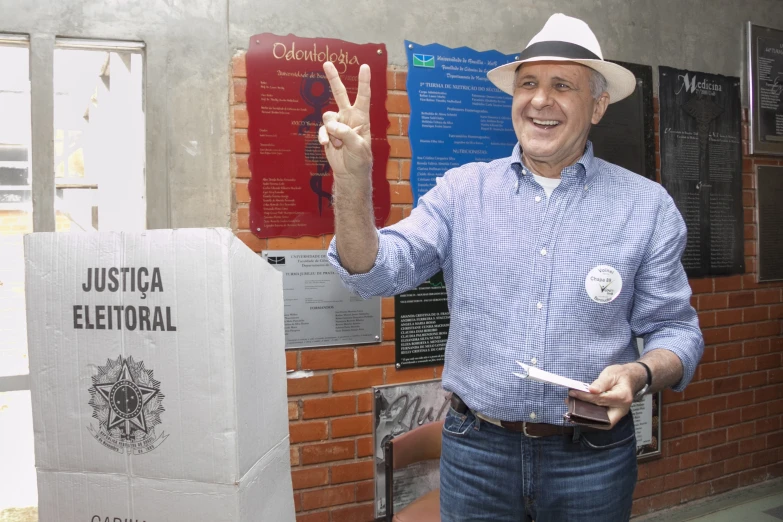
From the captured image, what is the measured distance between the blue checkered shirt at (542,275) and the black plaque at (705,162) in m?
1.75

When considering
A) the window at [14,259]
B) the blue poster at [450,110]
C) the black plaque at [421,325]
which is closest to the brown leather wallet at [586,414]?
the black plaque at [421,325]

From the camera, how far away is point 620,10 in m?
3.15

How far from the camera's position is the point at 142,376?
1189mm

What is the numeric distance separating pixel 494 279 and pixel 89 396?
969 millimetres

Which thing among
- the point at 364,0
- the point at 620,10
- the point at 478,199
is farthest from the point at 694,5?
the point at 478,199

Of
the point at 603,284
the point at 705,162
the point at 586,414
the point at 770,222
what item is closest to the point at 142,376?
the point at 586,414

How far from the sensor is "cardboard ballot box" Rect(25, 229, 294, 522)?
118cm

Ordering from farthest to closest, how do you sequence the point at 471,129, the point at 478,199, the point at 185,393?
1. the point at 471,129
2. the point at 478,199
3. the point at 185,393

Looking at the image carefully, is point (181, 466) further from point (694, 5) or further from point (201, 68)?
point (694, 5)

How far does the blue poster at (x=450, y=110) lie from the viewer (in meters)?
2.72

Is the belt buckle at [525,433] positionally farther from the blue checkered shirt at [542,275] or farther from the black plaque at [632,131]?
the black plaque at [632,131]

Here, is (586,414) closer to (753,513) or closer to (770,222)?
(753,513)

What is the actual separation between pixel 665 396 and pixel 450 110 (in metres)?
1.85

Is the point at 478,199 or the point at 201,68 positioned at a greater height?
the point at 201,68
